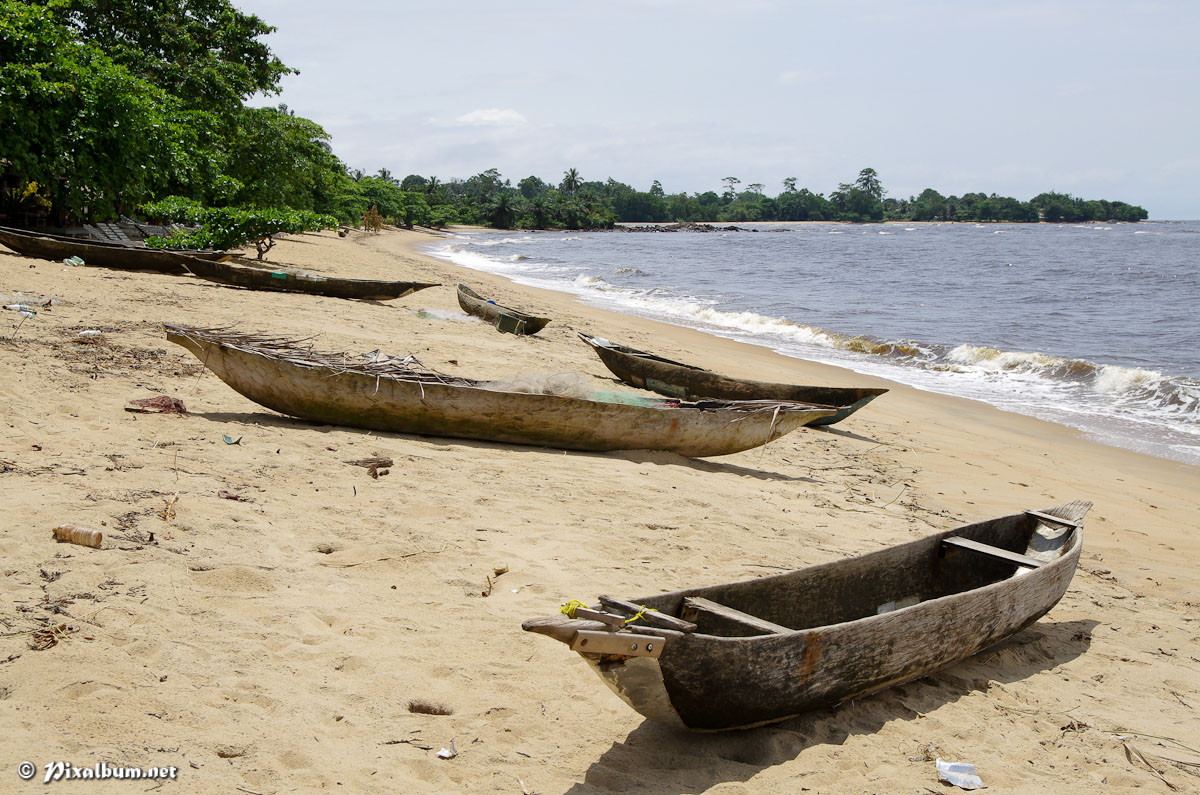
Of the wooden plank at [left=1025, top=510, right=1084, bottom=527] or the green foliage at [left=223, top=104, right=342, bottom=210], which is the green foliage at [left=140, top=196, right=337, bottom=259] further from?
the wooden plank at [left=1025, top=510, right=1084, bottom=527]

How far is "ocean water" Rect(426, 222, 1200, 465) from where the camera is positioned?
11.6m

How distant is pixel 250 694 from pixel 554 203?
10369 centimetres

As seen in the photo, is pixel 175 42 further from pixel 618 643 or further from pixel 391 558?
pixel 618 643

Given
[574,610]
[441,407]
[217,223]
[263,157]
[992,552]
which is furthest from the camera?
[263,157]

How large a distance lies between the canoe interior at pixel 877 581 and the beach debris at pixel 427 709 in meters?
0.92

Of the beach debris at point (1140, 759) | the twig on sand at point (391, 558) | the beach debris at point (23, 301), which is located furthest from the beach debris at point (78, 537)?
the beach debris at point (23, 301)

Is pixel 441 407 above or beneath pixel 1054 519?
above

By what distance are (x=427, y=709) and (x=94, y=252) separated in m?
13.3

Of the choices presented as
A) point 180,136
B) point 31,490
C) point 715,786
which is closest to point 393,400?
point 31,490

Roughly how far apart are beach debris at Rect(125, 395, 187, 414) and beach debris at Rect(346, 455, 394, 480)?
64.3 inches

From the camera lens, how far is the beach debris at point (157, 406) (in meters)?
5.95

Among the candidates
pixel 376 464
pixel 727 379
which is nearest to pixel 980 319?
pixel 727 379

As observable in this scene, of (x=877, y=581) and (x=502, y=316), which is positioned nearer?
(x=877, y=581)

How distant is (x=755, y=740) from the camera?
125 inches
